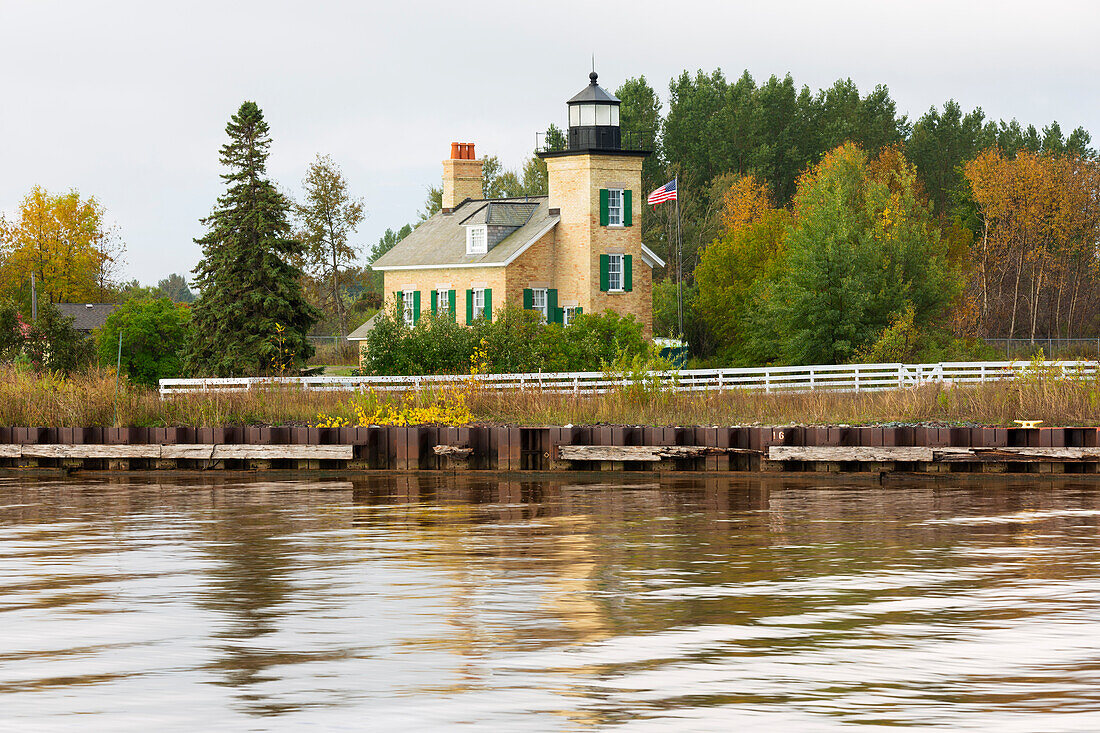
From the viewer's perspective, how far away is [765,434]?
902 inches

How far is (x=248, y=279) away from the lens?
46219 millimetres

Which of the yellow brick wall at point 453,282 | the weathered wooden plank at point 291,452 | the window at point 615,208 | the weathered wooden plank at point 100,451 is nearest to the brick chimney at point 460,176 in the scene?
the yellow brick wall at point 453,282

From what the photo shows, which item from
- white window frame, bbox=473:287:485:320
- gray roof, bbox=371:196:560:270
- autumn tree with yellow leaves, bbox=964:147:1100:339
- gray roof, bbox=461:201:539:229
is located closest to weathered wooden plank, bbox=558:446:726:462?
gray roof, bbox=371:196:560:270

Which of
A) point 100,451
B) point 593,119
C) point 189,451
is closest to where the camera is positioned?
point 189,451

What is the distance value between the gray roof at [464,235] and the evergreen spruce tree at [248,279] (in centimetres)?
973

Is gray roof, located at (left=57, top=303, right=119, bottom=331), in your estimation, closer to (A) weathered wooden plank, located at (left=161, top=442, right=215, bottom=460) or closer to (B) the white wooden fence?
(B) the white wooden fence

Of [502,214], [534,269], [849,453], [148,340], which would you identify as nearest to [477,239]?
[502,214]

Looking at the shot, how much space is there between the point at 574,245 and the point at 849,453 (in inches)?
1264

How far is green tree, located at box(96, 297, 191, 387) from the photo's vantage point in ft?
193

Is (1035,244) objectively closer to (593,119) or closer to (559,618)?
(593,119)

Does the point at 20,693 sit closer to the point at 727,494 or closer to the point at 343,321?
the point at 727,494

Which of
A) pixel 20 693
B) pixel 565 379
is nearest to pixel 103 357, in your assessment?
pixel 565 379

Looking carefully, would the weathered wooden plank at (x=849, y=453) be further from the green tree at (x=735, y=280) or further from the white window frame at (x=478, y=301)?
the green tree at (x=735, y=280)

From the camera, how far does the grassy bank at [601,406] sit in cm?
2378
